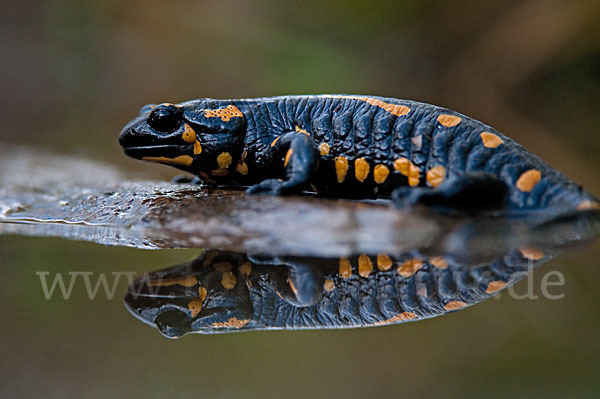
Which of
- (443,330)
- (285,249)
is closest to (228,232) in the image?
(285,249)

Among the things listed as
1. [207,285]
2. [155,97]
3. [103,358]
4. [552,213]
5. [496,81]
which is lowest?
[103,358]

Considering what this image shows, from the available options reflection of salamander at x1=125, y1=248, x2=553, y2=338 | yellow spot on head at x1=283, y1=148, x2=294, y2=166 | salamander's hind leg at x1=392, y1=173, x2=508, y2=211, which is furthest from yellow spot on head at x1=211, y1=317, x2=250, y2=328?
yellow spot on head at x1=283, y1=148, x2=294, y2=166

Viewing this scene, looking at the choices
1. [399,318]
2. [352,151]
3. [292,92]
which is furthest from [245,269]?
[292,92]

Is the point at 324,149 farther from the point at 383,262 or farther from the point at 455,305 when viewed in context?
the point at 455,305

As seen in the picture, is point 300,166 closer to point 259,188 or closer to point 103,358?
point 259,188

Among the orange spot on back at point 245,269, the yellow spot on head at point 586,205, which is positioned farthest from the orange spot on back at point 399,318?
the yellow spot on head at point 586,205

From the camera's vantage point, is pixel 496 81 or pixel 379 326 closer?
pixel 379 326

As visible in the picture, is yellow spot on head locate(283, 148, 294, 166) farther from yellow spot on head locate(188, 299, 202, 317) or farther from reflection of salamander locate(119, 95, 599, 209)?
yellow spot on head locate(188, 299, 202, 317)
